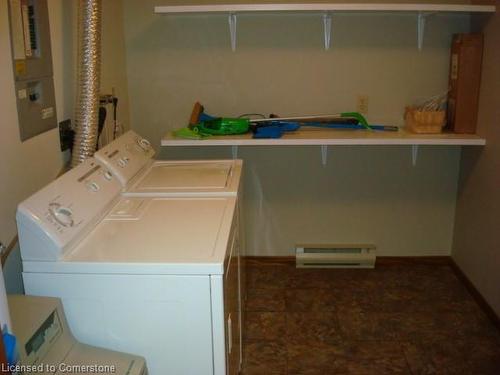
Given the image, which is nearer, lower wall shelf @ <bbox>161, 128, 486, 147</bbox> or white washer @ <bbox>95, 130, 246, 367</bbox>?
white washer @ <bbox>95, 130, 246, 367</bbox>

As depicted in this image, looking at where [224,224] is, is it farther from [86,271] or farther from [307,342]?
[307,342]

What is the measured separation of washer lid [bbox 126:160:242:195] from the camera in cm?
210

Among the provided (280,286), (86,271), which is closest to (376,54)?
(280,286)

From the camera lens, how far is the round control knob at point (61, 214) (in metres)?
1.49

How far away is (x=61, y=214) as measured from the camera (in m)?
1.52

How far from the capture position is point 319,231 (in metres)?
3.44

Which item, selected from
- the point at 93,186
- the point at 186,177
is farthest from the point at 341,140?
the point at 93,186

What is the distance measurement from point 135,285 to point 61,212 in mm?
338

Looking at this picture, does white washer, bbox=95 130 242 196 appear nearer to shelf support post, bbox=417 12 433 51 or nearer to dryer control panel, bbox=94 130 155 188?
dryer control panel, bbox=94 130 155 188

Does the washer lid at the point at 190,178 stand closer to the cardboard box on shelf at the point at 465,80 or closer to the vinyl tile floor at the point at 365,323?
the vinyl tile floor at the point at 365,323

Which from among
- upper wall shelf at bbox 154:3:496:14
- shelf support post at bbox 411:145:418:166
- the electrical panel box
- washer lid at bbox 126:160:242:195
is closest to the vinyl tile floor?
shelf support post at bbox 411:145:418:166

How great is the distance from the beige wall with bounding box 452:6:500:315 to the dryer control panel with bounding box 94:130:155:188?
1.88m

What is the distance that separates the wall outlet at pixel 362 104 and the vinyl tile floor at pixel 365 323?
1084mm

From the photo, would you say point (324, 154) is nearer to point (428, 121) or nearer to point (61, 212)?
point (428, 121)
